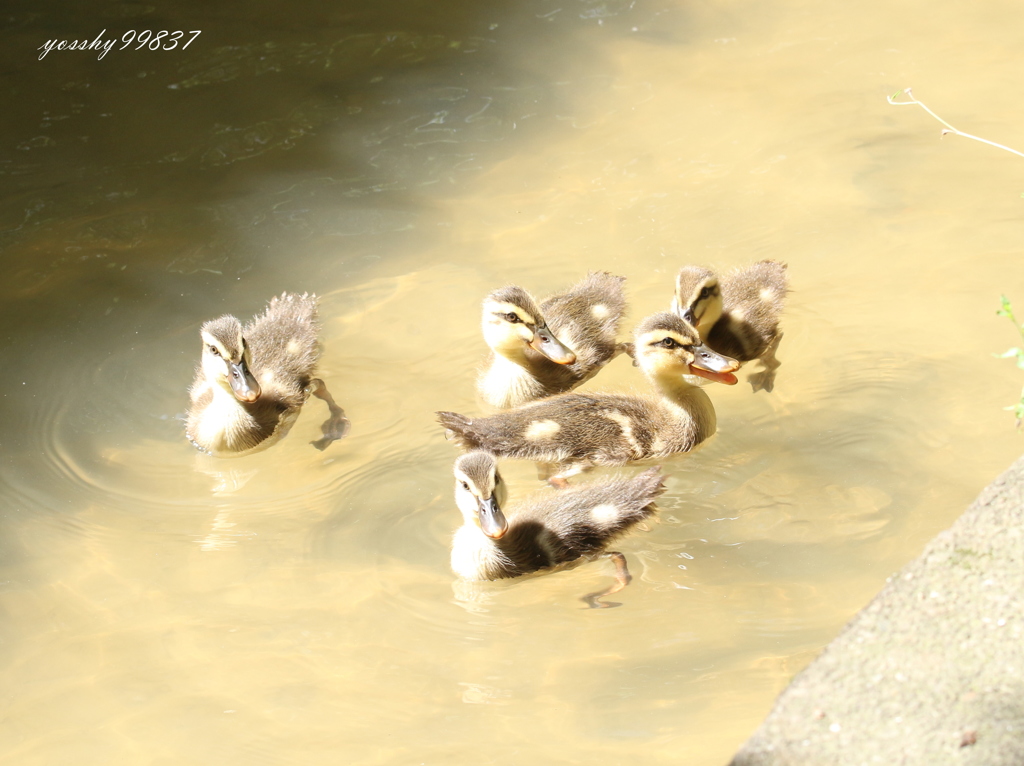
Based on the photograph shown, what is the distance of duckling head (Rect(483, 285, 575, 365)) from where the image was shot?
3609 mm

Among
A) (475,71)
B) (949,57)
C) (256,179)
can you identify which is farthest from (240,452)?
(949,57)

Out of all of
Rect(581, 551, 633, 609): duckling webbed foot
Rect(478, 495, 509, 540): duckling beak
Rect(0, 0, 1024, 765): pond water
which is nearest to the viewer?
Rect(0, 0, 1024, 765): pond water

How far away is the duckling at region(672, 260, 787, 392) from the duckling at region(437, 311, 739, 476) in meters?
0.20

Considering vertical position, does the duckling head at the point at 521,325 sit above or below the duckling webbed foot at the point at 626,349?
above

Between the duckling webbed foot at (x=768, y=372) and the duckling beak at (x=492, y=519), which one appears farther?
the duckling webbed foot at (x=768, y=372)

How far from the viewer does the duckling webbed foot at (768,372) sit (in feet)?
12.6

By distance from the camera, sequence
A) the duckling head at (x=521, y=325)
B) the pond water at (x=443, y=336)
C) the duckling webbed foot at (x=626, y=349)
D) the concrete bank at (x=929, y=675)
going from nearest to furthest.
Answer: the concrete bank at (x=929, y=675) → the pond water at (x=443, y=336) → the duckling head at (x=521, y=325) → the duckling webbed foot at (x=626, y=349)

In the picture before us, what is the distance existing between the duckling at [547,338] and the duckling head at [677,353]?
0.27 metres

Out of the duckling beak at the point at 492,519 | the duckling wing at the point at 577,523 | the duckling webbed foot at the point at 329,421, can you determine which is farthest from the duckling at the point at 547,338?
the duckling beak at the point at 492,519

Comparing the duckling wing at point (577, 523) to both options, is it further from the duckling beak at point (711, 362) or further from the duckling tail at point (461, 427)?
the duckling beak at point (711, 362)

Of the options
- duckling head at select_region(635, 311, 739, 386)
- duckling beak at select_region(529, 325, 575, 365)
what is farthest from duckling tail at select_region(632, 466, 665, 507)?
duckling beak at select_region(529, 325, 575, 365)

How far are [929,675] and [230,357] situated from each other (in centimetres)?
240

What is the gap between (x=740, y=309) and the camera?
384 cm

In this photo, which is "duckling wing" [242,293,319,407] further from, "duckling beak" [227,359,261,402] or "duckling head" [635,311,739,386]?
"duckling head" [635,311,739,386]
